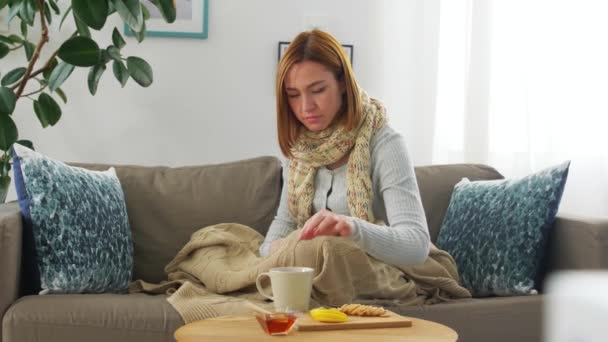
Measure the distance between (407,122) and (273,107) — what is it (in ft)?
1.91

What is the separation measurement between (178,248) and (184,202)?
0.50 ft

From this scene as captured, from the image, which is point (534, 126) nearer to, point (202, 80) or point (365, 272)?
point (202, 80)

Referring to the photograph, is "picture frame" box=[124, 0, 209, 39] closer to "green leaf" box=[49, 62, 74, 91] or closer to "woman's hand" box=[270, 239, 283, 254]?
"green leaf" box=[49, 62, 74, 91]

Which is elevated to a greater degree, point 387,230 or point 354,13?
point 354,13

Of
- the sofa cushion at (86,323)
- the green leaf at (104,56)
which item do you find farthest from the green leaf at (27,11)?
the sofa cushion at (86,323)

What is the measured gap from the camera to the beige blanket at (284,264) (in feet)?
5.78

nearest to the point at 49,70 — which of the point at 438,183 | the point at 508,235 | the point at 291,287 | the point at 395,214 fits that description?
the point at 438,183

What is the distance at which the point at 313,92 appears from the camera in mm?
2047

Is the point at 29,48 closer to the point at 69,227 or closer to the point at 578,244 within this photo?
the point at 69,227

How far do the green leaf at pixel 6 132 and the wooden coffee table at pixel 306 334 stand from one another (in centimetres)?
157

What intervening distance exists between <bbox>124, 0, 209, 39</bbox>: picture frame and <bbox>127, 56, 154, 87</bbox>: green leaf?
402mm

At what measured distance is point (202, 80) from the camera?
3.26 m

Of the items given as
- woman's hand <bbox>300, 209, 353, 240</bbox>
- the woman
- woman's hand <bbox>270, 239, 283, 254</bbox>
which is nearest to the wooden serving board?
woman's hand <bbox>300, 209, 353, 240</bbox>

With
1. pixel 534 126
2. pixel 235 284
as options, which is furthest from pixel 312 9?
pixel 235 284
